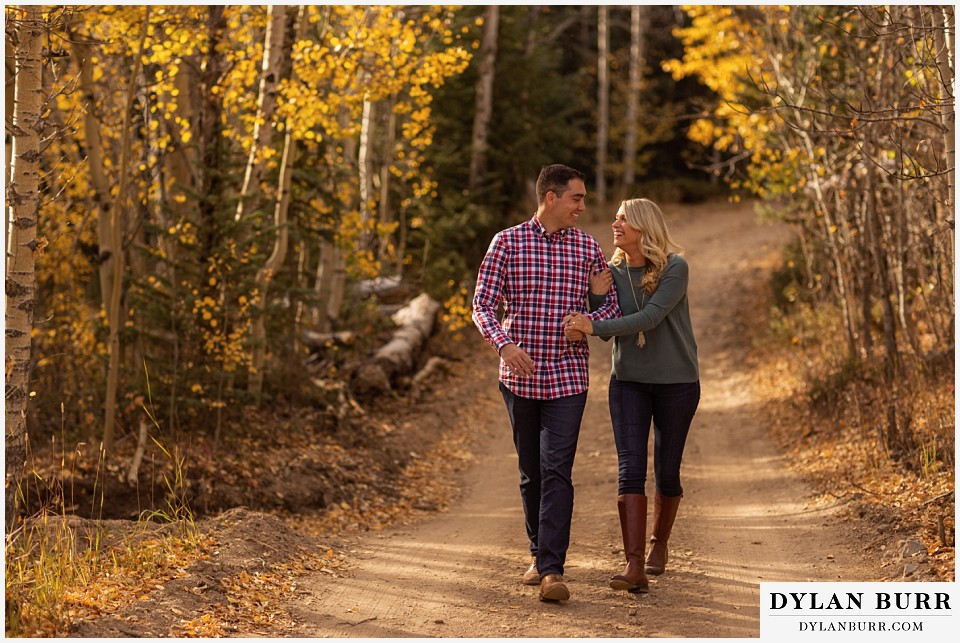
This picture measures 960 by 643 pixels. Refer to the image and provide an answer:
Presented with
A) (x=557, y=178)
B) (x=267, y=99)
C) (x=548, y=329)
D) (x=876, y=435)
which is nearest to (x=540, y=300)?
(x=548, y=329)

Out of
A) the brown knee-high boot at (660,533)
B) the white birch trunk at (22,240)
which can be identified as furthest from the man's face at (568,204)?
the white birch trunk at (22,240)

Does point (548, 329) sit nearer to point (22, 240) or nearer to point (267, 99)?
point (22, 240)

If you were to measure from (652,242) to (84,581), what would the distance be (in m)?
3.48

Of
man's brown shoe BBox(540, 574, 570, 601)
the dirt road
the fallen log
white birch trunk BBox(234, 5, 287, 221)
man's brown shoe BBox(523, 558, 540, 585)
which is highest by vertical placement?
white birch trunk BBox(234, 5, 287, 221)

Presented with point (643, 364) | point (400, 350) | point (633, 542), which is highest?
point (643, 364)

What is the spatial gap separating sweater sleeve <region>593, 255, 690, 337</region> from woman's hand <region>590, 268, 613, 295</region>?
0.22 m

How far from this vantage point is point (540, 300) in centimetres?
498

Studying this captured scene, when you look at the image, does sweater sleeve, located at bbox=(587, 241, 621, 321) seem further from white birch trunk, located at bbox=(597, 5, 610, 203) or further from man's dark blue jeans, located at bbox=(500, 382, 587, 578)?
white birch trunk, located at bbox=(597, 5, 610, 203)

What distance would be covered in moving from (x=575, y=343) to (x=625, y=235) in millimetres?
668

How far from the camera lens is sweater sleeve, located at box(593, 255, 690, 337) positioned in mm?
4934

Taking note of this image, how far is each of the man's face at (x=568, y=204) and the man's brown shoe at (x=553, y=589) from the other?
1877 millimetres

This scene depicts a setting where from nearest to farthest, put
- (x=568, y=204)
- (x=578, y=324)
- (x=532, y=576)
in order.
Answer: (x=578, y=324), (x=568, y=204), (x=532, y=576)

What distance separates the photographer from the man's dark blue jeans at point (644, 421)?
511 centimetres

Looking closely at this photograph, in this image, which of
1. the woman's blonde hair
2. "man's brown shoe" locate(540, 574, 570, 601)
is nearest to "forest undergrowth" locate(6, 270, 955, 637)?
"man's brown shoe" locate(540, 574, 570, 601)
